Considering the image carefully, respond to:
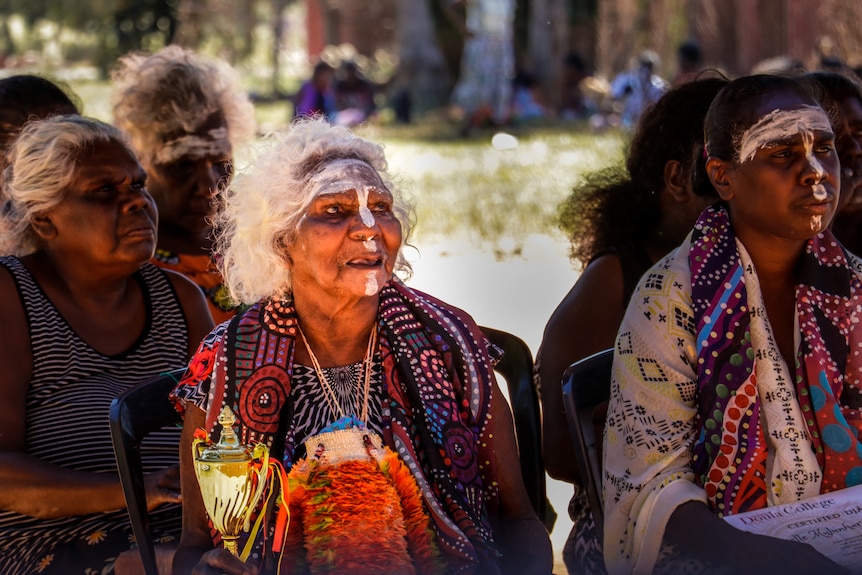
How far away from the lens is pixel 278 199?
2871 mm

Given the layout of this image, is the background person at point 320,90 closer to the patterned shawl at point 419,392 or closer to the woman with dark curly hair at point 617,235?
the woman with dark curly hair at point 617,235

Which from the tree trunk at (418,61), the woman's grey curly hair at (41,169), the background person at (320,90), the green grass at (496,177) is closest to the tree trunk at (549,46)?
the tree trunk at (418,61)

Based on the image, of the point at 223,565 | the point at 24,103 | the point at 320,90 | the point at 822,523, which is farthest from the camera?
the point at 320,90

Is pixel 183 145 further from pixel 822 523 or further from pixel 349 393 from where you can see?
pixel 822 523

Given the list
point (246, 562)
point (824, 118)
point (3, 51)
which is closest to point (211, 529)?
point (246, 562)

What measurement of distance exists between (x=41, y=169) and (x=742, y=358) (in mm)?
2038

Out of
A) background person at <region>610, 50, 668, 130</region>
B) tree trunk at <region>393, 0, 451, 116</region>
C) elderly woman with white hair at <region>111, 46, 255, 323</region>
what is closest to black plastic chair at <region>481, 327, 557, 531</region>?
elderly woman with white hair at <region>111, 46, 255, 323</region>

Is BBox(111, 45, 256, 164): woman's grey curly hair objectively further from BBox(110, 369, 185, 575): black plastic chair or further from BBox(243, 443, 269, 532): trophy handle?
BBox(243, 443, 269, 532): trophy handle

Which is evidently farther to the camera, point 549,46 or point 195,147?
point 549,46

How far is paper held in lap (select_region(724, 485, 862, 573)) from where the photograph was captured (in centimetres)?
271

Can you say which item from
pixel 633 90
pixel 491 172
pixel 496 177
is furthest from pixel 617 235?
pixel 633 90

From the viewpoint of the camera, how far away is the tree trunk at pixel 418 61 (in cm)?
2483

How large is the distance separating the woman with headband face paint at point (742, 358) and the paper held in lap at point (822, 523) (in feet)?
0.19

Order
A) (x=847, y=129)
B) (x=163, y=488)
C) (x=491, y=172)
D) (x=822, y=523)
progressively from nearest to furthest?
(x=822, y=523)
(x=163, y=488)
(x=847, y=129)
(x=491, y=172)
